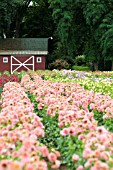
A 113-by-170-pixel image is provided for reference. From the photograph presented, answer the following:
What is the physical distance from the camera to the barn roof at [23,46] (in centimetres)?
3547

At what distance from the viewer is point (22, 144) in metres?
5.40

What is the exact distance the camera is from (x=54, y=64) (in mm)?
37000

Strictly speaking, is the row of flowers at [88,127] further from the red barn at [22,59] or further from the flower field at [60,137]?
the red barn at [22,59]

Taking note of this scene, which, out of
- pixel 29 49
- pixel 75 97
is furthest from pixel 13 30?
pixel 75 97

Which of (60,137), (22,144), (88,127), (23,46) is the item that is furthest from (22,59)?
(22,144)

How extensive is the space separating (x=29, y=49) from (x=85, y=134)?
3026 cm

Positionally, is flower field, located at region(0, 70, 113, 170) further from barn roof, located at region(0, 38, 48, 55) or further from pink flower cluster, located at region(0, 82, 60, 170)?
barn roof, located at region(0, 38, 48, 55)

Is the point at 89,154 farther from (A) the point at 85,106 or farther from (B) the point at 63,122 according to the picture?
(A) the point at 85,106

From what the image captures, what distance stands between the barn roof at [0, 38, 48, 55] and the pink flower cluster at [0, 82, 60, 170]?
27469 mm

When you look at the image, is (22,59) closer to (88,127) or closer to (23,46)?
(23,46)

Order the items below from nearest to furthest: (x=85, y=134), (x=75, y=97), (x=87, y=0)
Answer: (x=85, y=134) → (x=75, y=97) → (x=87, y=0)

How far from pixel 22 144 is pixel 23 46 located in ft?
104

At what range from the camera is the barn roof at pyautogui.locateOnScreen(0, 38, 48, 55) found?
1396 inches

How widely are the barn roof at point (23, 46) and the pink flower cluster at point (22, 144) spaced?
27.5m
